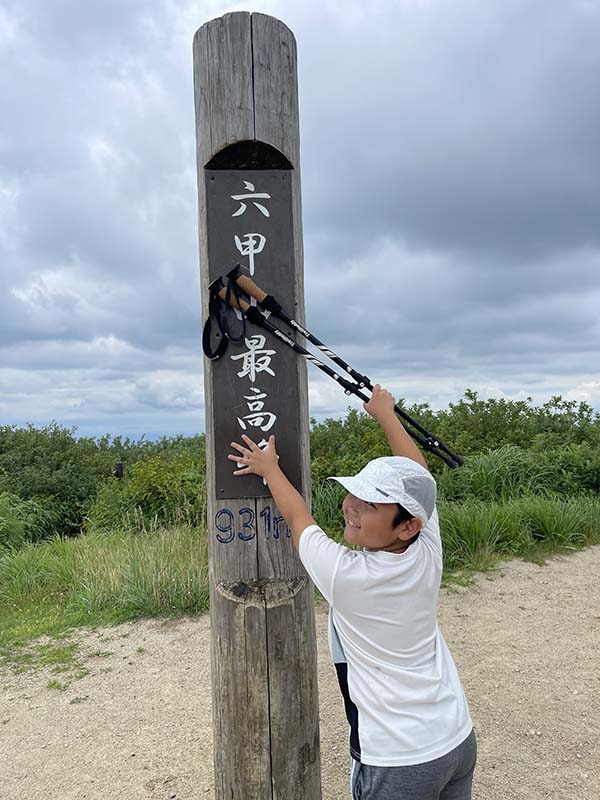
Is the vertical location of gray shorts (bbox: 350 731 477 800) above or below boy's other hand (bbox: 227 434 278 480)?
below

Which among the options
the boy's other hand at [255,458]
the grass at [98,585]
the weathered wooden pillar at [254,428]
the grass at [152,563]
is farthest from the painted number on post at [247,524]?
the grass at [98,585]

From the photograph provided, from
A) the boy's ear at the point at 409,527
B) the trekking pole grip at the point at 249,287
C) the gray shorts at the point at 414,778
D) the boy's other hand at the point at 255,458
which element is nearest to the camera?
the gray shorts at the point at 414,778

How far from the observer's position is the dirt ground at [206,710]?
11.4 ft

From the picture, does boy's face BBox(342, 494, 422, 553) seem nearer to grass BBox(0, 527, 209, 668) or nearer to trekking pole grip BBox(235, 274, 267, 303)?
trekking pole grip BBox(235, 274, 267, 303)

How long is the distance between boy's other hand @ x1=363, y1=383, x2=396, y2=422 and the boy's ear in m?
0.66

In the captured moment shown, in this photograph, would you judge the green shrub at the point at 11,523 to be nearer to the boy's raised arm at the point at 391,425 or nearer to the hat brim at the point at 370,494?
the boy's raised arm at the point at 391,425

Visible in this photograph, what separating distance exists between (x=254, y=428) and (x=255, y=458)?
14 centimetres

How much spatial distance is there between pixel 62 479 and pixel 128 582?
5.68 m

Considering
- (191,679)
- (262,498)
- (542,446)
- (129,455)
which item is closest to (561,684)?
(191,679)

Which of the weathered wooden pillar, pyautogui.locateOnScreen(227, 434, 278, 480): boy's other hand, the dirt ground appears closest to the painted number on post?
the weathered wooden pillar

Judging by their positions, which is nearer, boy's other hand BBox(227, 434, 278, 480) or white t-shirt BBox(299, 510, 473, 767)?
white t-shirt BBox(299, 510, 473, 767)

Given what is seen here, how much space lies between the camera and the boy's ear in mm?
1949

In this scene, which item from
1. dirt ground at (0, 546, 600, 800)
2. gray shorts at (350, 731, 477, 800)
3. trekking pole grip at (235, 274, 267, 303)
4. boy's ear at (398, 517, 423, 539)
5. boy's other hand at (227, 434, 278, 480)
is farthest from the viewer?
dirt ground at (0, 546, 600, 800)

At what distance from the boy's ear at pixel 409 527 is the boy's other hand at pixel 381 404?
659mm
